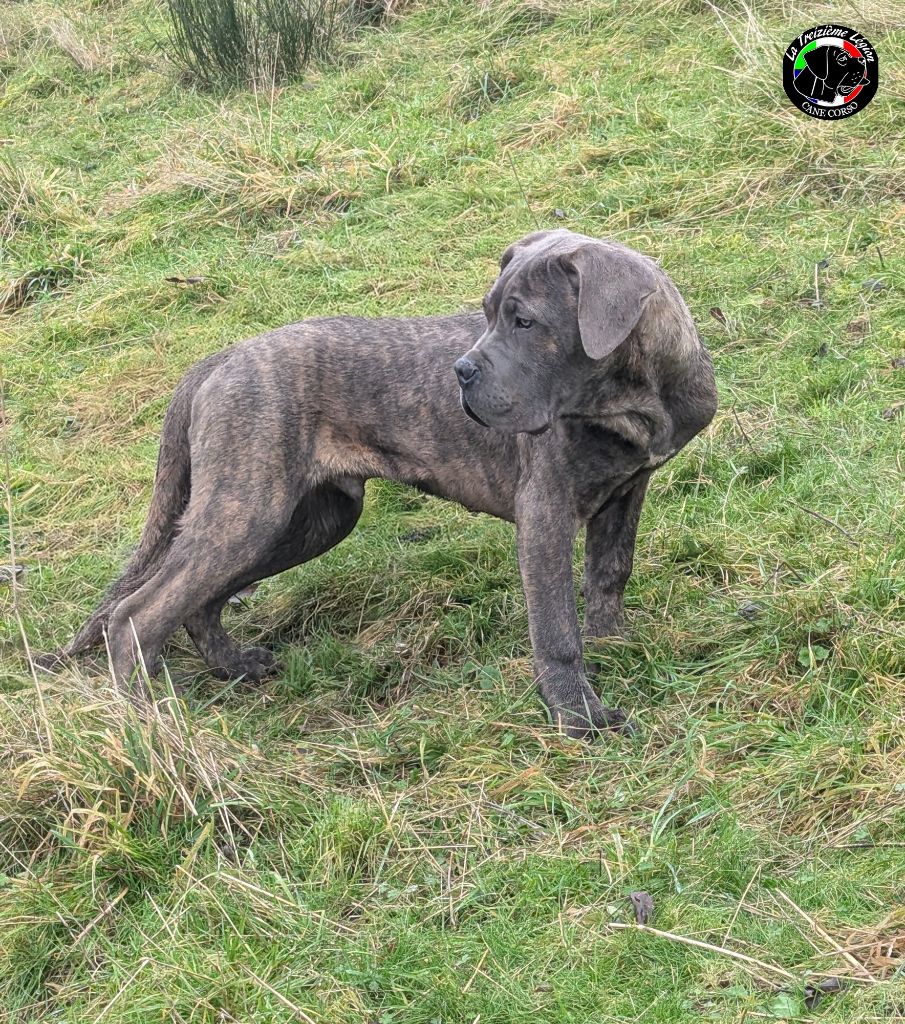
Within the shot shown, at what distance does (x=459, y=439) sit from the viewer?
5.18 meters

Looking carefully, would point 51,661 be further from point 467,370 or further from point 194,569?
point 467,370

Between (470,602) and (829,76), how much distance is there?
172 inches

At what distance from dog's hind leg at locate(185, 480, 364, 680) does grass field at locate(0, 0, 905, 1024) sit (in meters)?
0.12

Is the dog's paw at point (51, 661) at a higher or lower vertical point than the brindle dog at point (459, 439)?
lower

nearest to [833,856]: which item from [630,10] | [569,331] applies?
[569,331]

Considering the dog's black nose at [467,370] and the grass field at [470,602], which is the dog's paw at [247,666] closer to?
the grass field at [470,602]

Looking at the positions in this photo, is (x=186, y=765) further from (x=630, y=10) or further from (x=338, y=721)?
(x=630, y=10)

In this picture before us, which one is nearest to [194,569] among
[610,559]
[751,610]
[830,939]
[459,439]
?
[459,439]

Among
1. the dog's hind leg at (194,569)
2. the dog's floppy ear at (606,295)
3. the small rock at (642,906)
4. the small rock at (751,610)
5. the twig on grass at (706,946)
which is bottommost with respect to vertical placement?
the small rock at (642,906)

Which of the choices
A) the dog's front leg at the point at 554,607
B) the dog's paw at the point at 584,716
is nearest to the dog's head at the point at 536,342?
the dog's front leg at the point at 554,607

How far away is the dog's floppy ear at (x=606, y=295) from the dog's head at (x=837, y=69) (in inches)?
170

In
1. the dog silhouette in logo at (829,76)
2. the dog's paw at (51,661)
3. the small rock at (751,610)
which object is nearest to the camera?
the small rock at (751,610)

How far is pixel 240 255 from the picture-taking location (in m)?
8.70

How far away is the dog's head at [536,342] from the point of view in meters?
4.43
